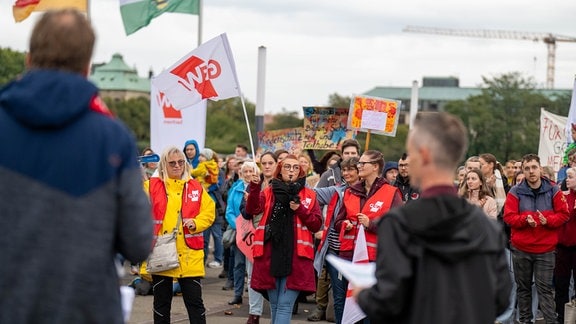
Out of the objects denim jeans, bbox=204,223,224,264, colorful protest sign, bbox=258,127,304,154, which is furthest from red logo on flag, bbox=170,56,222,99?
denim jeans, bbox=204,223,224,264

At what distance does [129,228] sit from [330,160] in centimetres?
931

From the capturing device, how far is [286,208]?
10070 mm

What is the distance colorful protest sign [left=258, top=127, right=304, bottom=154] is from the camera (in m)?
15.4

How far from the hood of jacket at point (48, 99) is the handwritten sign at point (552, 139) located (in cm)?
1492

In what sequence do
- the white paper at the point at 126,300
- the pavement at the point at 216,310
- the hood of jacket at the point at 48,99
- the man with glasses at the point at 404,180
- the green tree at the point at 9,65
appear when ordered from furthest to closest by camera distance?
the green tree at the point at 9,65
the pavement at the point at 216,310
the man with glasses at the point at 404,180
the white paper at the point at 126,300
the hood of jacket at the point at 48,99

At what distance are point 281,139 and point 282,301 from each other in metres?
5.85

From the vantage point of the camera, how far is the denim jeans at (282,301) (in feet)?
32.1

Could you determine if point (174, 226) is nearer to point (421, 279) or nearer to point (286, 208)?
point (286, 208)

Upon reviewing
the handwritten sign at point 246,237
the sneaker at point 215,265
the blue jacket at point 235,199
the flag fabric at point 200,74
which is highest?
the flag fabric at point 200,74

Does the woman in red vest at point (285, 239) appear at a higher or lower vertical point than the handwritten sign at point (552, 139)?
lower

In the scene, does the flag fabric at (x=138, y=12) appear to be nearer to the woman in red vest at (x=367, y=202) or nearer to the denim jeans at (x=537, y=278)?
the denim jeans at (x=537, y=278)

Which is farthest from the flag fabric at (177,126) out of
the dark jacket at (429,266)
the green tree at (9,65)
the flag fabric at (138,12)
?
the green tree at (9,65)

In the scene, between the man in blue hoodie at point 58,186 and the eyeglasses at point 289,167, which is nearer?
the man in blue hoodie at point 58,186

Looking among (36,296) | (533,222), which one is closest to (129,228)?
(36,296)
